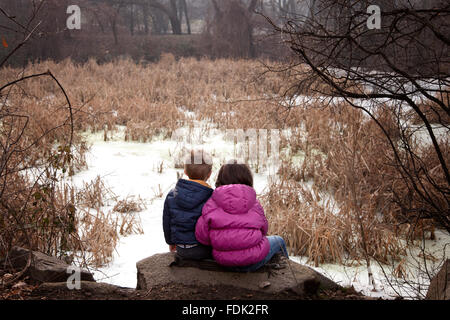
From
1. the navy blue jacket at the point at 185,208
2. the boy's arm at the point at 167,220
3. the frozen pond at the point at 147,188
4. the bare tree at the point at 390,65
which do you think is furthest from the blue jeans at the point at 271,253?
the bare tree at the point at 390,65

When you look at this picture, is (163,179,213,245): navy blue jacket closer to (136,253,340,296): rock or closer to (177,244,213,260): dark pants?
(177,244,213,260): dark pants

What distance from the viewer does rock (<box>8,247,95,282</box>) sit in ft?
10.7

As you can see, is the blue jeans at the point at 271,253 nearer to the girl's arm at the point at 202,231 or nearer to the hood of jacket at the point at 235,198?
the girl's arm at the point at 202,231

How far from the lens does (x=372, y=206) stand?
17.1 ft

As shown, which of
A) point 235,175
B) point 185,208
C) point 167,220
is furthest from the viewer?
point 167,220

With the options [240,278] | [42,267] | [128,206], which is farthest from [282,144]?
[42,267]

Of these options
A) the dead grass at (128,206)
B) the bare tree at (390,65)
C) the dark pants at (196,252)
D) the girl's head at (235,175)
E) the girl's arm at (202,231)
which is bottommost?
the dead grass at (128,206)

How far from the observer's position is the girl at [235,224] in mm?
3006

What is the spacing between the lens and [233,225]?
301cm

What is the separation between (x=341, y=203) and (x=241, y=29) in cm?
1646

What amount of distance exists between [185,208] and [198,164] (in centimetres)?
33

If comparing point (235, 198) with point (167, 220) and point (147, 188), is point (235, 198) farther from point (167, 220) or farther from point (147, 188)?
point (147, 188)

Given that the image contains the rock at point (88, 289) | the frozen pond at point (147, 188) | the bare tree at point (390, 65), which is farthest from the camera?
the frozen pond at point (147, 188)

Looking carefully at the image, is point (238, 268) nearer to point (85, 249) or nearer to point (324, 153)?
point (85, 249)
